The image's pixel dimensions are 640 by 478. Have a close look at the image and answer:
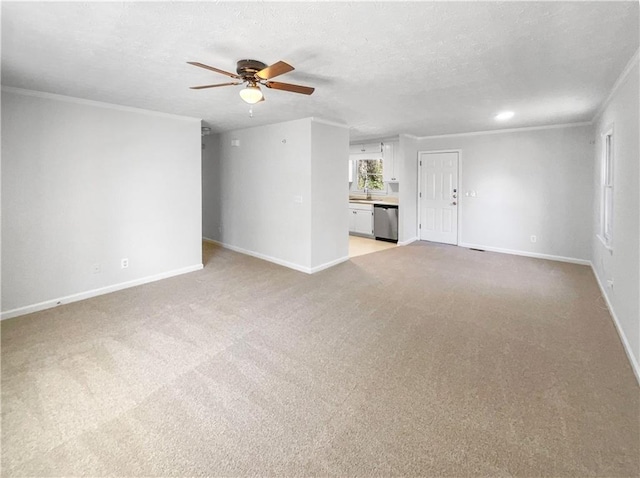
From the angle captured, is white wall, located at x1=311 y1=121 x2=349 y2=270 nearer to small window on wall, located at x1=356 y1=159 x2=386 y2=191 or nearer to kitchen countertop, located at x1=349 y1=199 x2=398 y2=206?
kitchen countertop, located at x1=349 y1=199 x2=398 y2=206

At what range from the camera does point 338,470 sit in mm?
1597

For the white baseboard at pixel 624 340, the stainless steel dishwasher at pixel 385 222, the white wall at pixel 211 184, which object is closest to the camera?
the white baseboard at pixel 624 340

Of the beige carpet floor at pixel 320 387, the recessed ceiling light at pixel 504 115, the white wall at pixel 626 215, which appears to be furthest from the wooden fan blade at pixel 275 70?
the recessed ceiling light at pixel 504 115

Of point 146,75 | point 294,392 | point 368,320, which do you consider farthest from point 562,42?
point 146,75

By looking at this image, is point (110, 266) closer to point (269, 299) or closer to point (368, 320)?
point (269, 299)

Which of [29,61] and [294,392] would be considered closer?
[294,392]

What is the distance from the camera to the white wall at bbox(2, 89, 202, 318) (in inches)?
135

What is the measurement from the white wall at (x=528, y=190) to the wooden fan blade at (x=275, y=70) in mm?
5233

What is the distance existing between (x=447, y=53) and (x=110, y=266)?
4384 millimetres

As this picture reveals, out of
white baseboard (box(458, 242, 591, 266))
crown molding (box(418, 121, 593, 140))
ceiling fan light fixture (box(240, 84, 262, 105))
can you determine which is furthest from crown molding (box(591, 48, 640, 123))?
ceiling fan light fixture (box(240, 84, 262, 105))

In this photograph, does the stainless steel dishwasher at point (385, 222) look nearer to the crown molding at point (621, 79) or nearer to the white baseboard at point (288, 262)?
the white baseboard at point (288, 262)

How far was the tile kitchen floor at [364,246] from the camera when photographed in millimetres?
6422

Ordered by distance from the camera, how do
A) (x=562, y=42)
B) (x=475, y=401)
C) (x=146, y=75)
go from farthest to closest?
(x=146, y=75), (x=562, y=42), (x=475, y=401)

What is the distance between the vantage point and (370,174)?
28.4 feet
